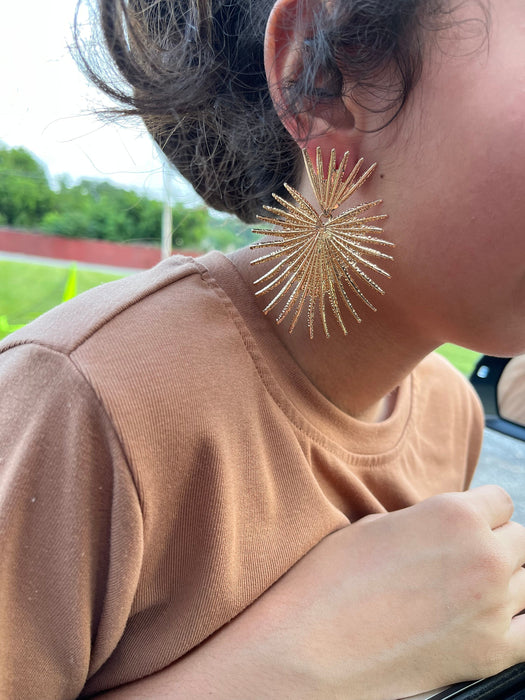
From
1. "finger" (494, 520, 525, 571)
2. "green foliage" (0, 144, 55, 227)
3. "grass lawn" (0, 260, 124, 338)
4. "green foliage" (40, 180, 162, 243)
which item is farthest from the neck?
"green foliage" (0, 144, 55, 227)

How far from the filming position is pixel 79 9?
833mm

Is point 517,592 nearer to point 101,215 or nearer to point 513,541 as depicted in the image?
point 513,541

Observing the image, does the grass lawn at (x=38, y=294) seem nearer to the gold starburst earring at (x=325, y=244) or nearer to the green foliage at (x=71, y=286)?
the green foliage at (x=71, y=286)

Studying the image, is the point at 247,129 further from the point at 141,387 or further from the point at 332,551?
the point at 332,551

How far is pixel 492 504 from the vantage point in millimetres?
846

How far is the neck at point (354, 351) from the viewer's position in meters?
0.87

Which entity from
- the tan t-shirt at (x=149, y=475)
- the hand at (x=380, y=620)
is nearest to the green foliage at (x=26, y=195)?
the tan t-shirt at (x=149, y=475)

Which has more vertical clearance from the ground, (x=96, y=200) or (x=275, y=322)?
(x=96, y=200)

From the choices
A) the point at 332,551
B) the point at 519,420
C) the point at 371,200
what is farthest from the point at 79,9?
the point at 519,420

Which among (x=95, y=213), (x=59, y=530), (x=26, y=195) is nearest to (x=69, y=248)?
(x=95, y=213)

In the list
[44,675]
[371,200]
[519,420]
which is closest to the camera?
[44,675]

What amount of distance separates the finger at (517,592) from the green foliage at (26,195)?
4.39 ft

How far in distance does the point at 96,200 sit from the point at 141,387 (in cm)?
127

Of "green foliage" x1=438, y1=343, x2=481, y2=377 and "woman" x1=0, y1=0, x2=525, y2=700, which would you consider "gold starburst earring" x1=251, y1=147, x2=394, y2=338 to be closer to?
"woman" x1=0, y1=0, x2=525, y2=700
